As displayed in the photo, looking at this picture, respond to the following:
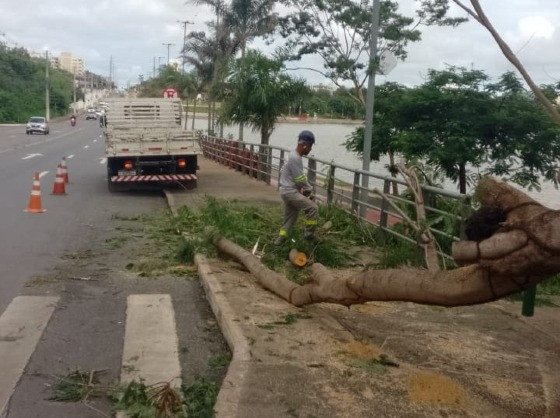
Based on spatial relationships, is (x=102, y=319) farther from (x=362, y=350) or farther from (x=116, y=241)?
(x=116, y=241)

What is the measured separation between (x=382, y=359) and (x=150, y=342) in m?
2.00

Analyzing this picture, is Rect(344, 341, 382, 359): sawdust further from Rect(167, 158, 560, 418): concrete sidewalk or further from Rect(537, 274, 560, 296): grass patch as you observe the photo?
Rect(537, 274, 560, 296): grass patch

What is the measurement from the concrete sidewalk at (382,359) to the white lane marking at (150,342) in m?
0.48

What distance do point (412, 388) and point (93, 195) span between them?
13771mm

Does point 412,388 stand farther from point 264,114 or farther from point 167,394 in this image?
point 264,114

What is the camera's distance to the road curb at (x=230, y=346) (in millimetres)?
4359

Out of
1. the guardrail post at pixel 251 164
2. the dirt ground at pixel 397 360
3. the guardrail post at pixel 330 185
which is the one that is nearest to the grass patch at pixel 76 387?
the dirt ground at pixel 397 360

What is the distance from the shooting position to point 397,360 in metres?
5.32

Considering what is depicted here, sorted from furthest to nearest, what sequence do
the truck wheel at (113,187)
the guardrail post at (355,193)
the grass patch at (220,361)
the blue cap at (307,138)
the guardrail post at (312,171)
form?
the truck wheel at (113,187), the guardrail post at (312,171), the guardrail post at (355,193), the blue cap at (307,138), the grass patch at (220,361)

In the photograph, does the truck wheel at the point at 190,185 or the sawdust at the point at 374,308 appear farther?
the truck wheel at the point at 190,185

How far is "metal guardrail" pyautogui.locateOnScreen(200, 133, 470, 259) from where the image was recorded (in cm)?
836

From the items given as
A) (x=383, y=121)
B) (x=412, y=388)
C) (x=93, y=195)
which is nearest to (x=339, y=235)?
(x=412, y=388)

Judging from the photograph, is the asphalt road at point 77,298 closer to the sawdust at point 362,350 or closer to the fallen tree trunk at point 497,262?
the sawdust at point 362,350

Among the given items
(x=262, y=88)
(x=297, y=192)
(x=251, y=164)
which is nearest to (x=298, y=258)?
(x=297, y=192)
